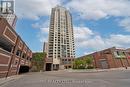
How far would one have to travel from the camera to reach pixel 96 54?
74.0 m

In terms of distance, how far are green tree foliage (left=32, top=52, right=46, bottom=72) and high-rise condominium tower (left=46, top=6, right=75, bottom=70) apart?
6175 cm

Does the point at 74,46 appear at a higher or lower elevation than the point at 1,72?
higher

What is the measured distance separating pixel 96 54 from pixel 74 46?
3197 inches

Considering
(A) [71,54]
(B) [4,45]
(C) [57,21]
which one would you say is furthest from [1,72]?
(C) [57,21]

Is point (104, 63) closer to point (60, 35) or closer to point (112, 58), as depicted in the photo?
point (112, 58)

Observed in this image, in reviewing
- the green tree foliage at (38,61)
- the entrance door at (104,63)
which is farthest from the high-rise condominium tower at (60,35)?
the entrance door at (104,63)

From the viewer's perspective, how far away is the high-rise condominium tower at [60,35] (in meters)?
144

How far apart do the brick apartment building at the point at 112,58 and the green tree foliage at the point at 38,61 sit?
24.3 metres

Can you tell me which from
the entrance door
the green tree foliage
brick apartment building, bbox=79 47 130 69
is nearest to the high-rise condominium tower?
the green tree foliage

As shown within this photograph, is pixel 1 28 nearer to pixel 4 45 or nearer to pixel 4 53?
pixel 4 53

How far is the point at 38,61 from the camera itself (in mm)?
73750

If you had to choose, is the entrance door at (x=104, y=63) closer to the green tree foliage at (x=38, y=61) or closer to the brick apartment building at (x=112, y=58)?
the brick apartment building at (x=112, y=58)

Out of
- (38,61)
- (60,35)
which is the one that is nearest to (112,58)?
(38,61)

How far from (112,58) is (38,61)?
33.3m
